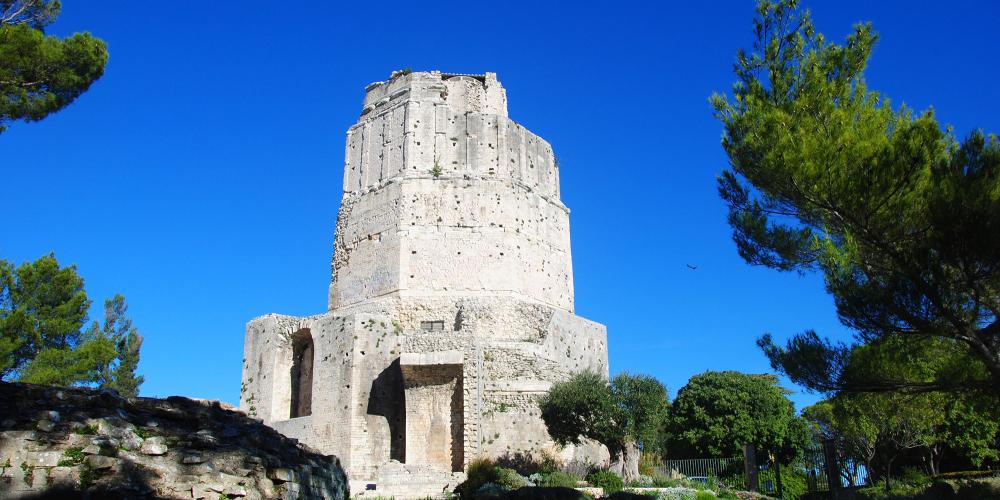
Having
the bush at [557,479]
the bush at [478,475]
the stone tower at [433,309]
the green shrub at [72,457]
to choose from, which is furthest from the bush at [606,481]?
the green shrub at [72,457]

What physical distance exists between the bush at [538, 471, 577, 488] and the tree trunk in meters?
1.45

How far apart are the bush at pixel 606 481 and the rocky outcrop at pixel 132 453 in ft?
26.5

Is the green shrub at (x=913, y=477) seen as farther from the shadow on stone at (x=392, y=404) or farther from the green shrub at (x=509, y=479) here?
the shadow on stone at (x=392, y=404)

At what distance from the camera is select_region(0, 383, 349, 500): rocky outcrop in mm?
6785

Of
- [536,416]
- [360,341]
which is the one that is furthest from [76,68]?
[536,416]

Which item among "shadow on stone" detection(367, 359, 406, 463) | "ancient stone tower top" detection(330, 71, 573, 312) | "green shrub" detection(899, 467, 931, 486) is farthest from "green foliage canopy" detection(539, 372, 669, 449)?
"green shrub" detection(899, 467, 931, 486)

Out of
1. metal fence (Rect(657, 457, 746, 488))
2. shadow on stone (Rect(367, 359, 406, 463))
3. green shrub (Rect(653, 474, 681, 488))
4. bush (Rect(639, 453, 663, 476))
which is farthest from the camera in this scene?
metal fence (Rect(657, 457, 746, 488))

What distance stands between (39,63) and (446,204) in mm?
12207

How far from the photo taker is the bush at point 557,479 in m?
15.6

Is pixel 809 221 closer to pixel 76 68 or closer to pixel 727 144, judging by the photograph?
pixel 727 144

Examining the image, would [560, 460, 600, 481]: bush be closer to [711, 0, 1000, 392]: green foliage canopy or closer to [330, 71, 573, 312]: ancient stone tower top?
[330, 71, 573, 312]: ancient stone tower top

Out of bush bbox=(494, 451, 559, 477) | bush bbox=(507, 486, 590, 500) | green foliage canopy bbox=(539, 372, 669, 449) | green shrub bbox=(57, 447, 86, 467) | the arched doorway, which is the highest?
the arched doorway

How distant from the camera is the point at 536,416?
1866 cm

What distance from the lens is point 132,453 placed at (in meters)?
7.31
